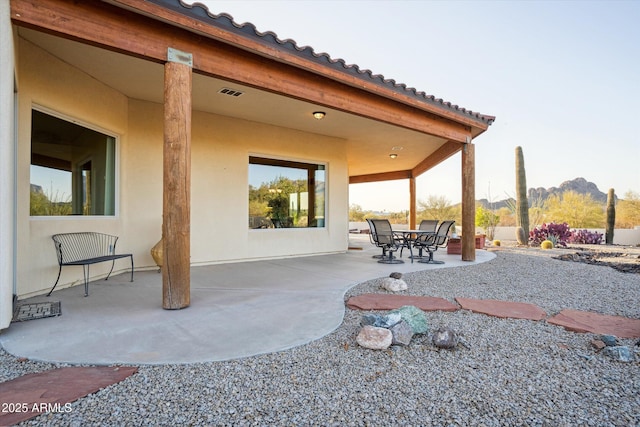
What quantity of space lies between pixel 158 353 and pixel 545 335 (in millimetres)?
3131

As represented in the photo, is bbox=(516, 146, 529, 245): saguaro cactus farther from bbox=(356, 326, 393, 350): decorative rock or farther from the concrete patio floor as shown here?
bbox=(356, 326, 393, 350): decorative rock

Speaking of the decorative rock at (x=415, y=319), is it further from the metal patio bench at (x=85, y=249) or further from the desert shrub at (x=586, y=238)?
the desert shrub at (x=586, y=238)

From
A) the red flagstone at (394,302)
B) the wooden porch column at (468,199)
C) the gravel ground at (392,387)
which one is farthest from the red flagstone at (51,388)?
the wooden porch column at (468,199)

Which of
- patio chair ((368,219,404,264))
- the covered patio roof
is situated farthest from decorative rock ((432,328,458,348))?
patio chair ((368,219,404,264))

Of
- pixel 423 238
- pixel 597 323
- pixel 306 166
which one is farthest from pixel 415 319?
pixel 306 166

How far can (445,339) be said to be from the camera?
2.59 metres

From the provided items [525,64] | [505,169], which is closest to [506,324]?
[525,64]

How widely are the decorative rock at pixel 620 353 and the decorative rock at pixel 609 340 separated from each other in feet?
0.40

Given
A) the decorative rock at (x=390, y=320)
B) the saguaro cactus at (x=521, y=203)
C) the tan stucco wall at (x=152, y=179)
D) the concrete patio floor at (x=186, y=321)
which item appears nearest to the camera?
the concrete patio floor at (x=186, y=321)

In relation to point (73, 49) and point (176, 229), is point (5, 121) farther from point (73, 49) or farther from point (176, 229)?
point (73, 49)

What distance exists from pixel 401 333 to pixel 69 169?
5086 mm

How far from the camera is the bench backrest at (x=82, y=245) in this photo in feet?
14.4

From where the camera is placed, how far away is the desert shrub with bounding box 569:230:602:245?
12.8 meters

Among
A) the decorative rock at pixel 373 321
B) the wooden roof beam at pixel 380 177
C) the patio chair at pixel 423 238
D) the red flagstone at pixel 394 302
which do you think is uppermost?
the wooden roof beam at pixel 380 177
